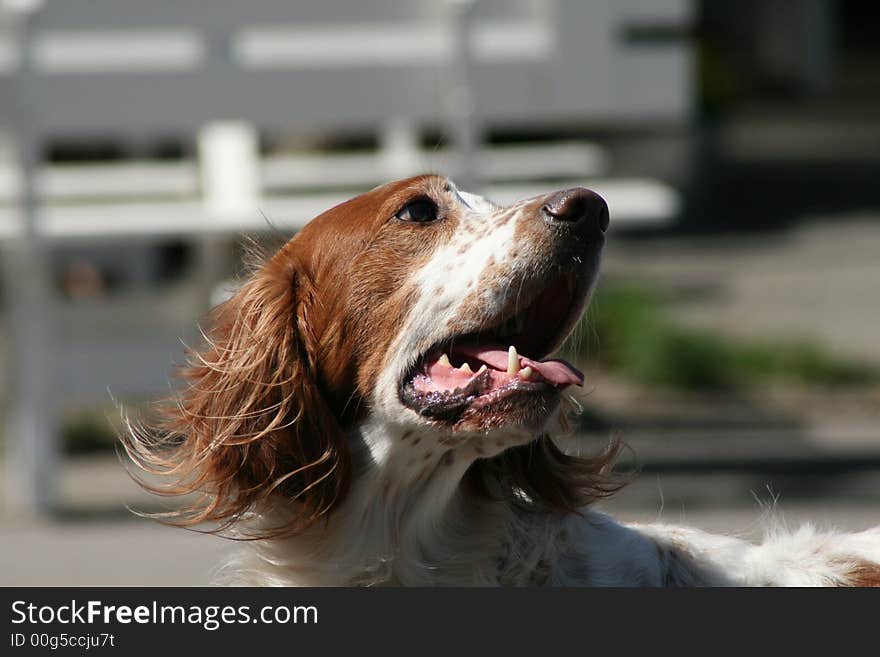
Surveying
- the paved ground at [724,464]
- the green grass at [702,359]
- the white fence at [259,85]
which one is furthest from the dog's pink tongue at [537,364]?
the green grass at [702,359]

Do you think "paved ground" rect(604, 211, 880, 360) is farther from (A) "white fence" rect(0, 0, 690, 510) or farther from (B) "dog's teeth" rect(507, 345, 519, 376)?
(B) "dog's teeth" rect(507, 345, 519, 376)

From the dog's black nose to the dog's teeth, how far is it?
0.29 m

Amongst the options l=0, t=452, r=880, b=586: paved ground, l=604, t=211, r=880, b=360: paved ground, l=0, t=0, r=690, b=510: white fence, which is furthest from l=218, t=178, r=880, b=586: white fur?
l=604, t=211, r=880, b=360: paved ground

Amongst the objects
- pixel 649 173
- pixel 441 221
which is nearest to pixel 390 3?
pixel 441 221

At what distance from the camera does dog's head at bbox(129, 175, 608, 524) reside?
3.25m

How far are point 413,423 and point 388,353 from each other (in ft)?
0.55

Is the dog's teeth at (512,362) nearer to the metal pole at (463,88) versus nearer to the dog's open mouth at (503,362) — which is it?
the dog's open mouth at (503,362)

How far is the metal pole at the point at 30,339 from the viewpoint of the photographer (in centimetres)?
723

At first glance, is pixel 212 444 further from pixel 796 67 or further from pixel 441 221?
pixel 796 67

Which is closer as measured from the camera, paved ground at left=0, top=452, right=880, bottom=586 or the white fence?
paved ground at left=0, top=452, right=880, bottom=586

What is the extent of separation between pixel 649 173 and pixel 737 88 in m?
4.79

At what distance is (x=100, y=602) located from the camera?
348 cm

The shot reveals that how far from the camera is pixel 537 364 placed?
321cm

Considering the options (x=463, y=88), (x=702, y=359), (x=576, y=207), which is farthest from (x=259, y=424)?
(x=702, y=359)
